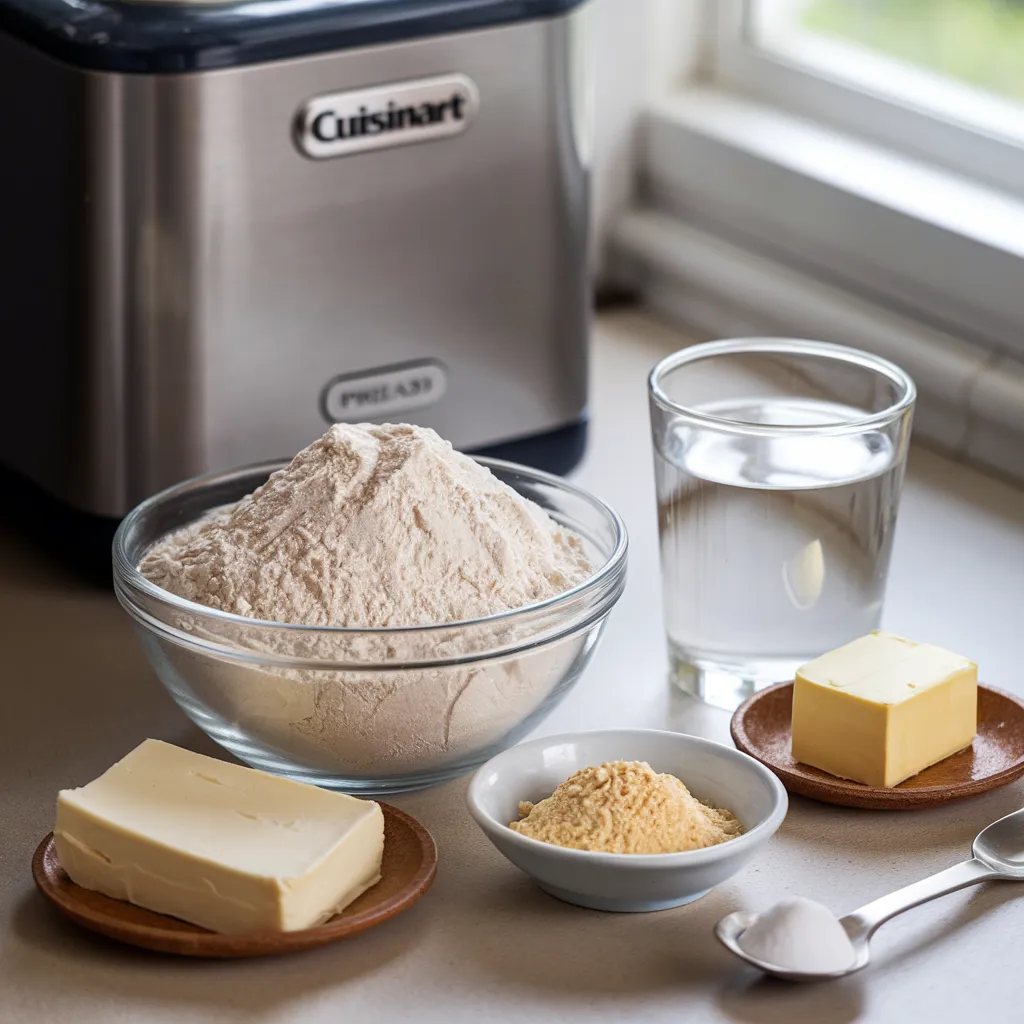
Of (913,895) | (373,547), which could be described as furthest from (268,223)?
(913,895)

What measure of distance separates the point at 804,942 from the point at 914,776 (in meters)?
0.14

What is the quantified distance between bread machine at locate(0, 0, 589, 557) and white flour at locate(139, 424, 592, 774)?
6.2 inches

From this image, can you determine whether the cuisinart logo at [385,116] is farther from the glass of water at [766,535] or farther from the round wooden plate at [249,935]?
the round wooden plate at [249,935]

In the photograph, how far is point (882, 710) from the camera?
669 mm

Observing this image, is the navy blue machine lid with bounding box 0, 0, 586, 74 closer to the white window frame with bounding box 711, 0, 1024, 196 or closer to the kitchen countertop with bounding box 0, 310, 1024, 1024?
the kitchen countertop with bounding box 0, 310, 1024, 1024

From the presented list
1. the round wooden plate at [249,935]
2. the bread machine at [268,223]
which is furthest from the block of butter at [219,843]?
the bread machine at [268,223]

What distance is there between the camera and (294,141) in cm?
84

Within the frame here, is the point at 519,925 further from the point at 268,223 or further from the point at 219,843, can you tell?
the point at 268,223

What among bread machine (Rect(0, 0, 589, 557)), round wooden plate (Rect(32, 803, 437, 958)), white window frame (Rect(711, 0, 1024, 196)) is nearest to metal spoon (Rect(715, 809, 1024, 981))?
round wooden plate (Rect(32, 803, 437, 958))

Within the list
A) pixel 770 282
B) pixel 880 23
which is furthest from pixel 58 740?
pixel 880 23

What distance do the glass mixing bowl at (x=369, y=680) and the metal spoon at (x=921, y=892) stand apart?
0.42 feet

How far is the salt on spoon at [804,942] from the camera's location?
57 cm

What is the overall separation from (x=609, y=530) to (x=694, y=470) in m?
0.05

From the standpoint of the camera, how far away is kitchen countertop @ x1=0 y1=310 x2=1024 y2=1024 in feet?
1.89
